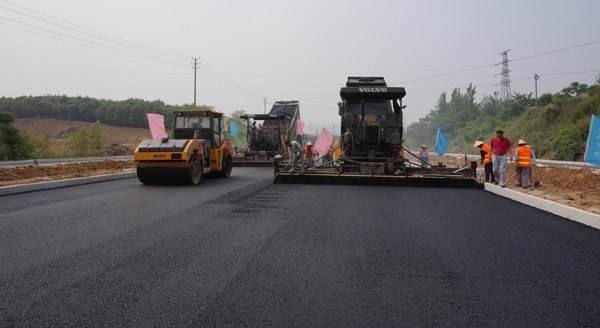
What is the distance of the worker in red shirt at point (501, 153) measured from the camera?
10.4 m

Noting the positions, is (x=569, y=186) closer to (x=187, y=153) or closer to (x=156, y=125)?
(x=187, y=153)

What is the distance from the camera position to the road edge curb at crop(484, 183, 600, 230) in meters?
6.14

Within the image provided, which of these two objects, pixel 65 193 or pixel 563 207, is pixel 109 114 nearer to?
pixel 65 193

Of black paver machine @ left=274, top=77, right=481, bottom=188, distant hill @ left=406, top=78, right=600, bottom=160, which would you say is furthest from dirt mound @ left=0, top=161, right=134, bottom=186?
distant hill @ left=406, top=78, right=600, bottom=160

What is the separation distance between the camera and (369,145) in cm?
1247

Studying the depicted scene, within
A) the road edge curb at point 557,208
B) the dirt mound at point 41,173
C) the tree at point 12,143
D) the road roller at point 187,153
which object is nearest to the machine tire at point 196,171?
the road roller at point 187,153

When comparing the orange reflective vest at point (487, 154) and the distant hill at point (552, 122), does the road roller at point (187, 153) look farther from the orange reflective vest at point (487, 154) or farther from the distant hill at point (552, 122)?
the distant hill at point (552, 122)

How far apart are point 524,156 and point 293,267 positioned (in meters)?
8.57

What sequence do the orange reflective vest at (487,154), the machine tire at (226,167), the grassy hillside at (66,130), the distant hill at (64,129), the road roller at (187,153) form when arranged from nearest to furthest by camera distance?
the road roller at (187,153) → the orange reflective vest at (487,154) → the machine tire at (226,167) → the grassy hillside at (66,130) → the distant hill at (64,129)

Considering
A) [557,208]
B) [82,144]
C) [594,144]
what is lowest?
[557,208]

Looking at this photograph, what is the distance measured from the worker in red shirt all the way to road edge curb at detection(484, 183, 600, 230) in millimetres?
554

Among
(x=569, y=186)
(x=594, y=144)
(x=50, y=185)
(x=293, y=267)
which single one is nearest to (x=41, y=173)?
(x=50, y=185)

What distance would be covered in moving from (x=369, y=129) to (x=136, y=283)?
9653 mm

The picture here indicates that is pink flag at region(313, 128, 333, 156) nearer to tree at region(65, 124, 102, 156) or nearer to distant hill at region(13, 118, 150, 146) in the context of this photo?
tree at region(65, 124, 102, 156)
